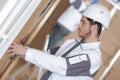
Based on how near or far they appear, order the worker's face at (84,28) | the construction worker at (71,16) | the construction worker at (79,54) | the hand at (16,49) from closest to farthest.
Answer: the hand at (16,49), the construction worker at (79,54), the worker's face at (84,28), the construction worker at (71,16)

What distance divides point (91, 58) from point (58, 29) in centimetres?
53

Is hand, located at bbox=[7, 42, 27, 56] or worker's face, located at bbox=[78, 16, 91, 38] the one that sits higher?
hand, located at bbox=[7, 42, 27, 56]

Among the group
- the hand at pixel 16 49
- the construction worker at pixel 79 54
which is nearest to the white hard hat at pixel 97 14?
the construction worker at pixel 79 54

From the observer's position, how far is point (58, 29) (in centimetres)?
256

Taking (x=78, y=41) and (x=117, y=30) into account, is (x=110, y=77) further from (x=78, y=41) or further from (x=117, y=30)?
(x=78, y=41)

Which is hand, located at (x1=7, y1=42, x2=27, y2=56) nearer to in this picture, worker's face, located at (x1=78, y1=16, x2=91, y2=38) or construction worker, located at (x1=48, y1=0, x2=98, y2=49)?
worker's face, located at (x1=78, y1=16, x2=91, y2=38)

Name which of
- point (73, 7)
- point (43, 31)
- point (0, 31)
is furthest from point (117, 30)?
point (0, 31)

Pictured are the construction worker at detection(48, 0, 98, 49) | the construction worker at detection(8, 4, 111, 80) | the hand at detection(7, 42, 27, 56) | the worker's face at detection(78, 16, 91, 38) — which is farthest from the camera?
the construction worker at detection(48, 0, 98, 49)

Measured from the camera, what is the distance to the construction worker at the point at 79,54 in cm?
203

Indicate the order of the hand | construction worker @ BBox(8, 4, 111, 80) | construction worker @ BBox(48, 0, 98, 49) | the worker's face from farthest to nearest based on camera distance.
Answer: construction worker @ BBox(48, 0, 98, 49) → the worker's face → construction worker @ BBox(8, 4, 111, 80) → the hand

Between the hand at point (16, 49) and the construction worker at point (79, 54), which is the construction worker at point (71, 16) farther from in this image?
the hand at point (16, 49)

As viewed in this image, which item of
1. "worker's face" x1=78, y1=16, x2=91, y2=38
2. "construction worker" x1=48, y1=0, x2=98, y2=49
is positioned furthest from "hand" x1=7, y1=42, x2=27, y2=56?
"construction worker" x1=48, y1=0, x2=98, y2=49

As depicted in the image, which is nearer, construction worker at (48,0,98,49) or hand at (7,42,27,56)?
hand at (7,42,27,56)

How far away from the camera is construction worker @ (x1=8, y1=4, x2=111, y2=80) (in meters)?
2.03
